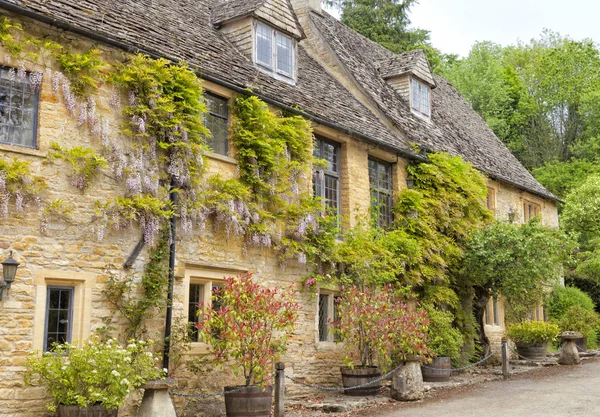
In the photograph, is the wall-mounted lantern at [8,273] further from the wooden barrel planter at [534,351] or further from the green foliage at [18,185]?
the wooden barrel planter at [534,351]

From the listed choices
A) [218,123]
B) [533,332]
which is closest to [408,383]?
[218,123]

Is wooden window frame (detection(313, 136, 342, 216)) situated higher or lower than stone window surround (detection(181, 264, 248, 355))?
higher

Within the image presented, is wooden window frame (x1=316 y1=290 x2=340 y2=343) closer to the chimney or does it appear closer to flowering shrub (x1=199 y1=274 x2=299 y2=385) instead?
flowering shrub (x1=199 y1=274 x2=299 y2=385)

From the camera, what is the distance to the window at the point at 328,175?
15133 mm

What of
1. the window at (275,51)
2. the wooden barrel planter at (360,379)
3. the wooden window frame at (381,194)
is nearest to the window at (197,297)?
the wooden barrel planter at (360,379)

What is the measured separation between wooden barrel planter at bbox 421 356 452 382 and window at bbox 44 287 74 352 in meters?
8.78

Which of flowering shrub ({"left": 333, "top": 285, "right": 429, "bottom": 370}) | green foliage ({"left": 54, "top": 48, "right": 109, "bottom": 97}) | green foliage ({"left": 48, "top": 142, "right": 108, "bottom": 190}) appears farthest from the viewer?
flowering shrub ({"left": 333, "top": 285, "right": 429, "bottom": 370})

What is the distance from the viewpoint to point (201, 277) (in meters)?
11.7

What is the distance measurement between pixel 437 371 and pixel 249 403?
21.5 ft

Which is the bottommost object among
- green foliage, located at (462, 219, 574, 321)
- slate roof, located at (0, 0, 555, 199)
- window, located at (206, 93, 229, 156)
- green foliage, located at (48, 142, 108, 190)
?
green foliage, located at (462, 219, 574, 321)

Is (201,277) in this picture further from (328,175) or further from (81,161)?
(328,175)

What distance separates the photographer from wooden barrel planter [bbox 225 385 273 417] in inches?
414

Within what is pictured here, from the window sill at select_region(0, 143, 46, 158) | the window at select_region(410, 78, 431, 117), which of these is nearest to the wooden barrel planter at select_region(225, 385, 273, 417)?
the window sill at select_region(0, 143, 46, 158)

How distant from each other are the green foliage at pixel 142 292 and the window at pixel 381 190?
22.9 ft
